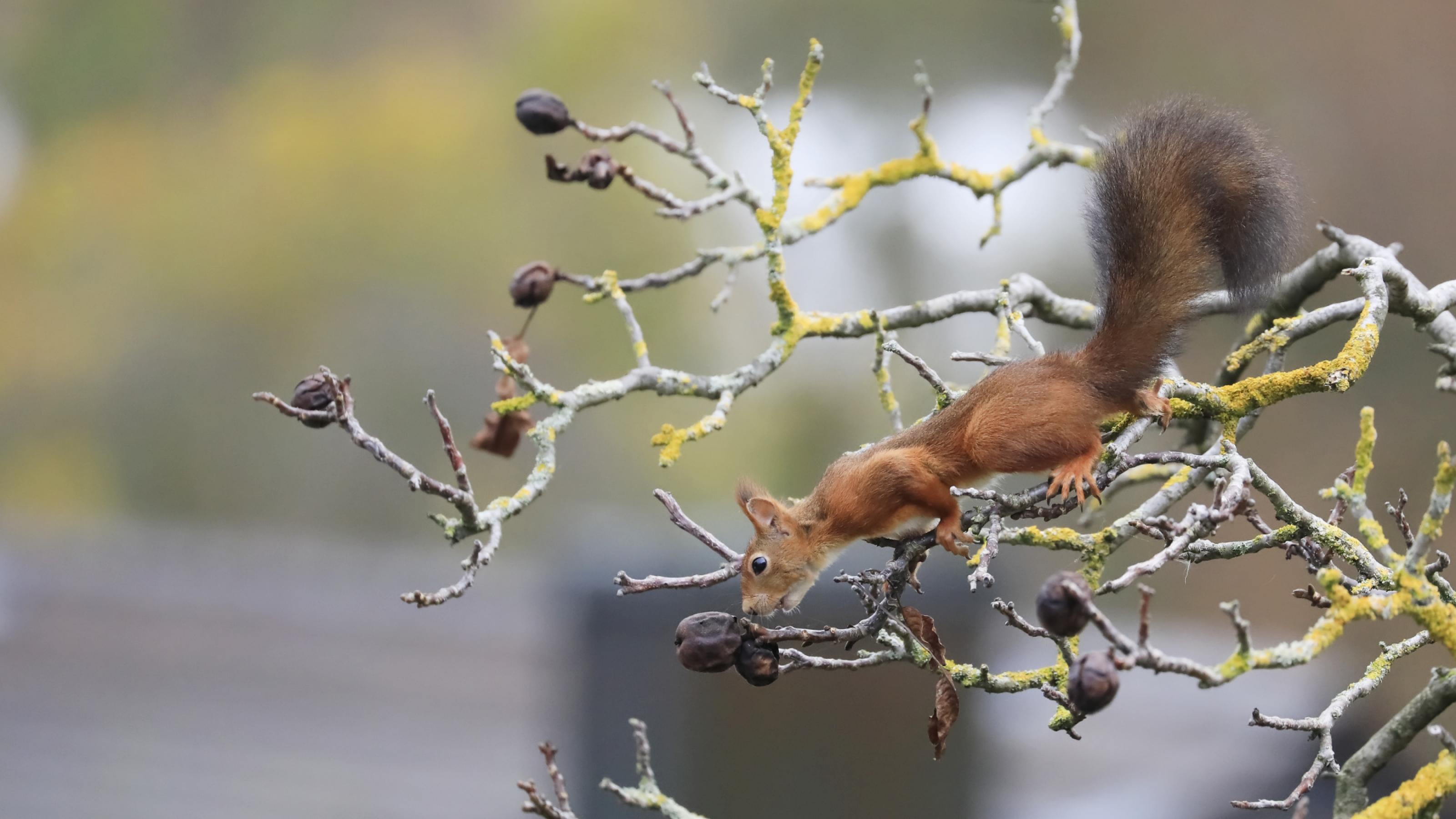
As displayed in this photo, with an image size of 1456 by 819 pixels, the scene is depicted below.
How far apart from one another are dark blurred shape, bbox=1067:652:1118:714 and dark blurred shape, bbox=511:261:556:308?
0.86m

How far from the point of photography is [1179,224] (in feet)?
4.64

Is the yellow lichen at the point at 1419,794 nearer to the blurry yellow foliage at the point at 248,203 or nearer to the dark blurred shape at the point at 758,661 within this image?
the dark blurred shape at the point at 758,661

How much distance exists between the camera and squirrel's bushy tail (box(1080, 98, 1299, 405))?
1.38 meters

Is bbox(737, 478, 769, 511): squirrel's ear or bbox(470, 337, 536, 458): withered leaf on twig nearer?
bbox(470, 337, 536, 458): withered leaf on twig

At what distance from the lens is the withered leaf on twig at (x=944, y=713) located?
3.50 ft

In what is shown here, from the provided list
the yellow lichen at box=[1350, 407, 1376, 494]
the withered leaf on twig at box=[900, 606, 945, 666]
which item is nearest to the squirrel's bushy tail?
the withered leaf on twig at box=[900, 606, 945, 666]

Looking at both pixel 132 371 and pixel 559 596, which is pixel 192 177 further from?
pixel 559 596

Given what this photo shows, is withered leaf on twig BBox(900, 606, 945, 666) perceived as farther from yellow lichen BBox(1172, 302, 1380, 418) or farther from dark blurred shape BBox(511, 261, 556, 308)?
dark blurred shape BBox(511, 261, 556, 308)

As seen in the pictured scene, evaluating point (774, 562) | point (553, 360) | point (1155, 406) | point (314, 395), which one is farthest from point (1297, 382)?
point (553, 360)

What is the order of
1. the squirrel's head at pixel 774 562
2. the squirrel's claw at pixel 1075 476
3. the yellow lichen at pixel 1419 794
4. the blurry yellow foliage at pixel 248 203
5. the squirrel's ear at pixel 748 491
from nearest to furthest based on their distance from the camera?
the yellow lichen at pixel 1419 794 → the squirrel's claw at pixel 1075 476 → the squirrel's head at pixel 774 562 → the squirrel's ear at pixel 748 491 → the blurry yellow foliage at pixel 248 203

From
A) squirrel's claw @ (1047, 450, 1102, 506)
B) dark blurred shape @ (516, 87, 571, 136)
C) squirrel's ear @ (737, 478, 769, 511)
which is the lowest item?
squirrel's claw @ (1047, 450, 1102, 506)

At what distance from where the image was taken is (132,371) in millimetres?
8039

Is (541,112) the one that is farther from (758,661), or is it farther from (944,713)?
(944,713)

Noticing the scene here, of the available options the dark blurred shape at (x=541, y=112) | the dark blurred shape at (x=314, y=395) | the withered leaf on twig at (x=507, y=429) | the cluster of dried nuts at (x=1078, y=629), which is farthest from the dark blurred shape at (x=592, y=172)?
the cluster of dried nuts at (x=1078, y=629)
